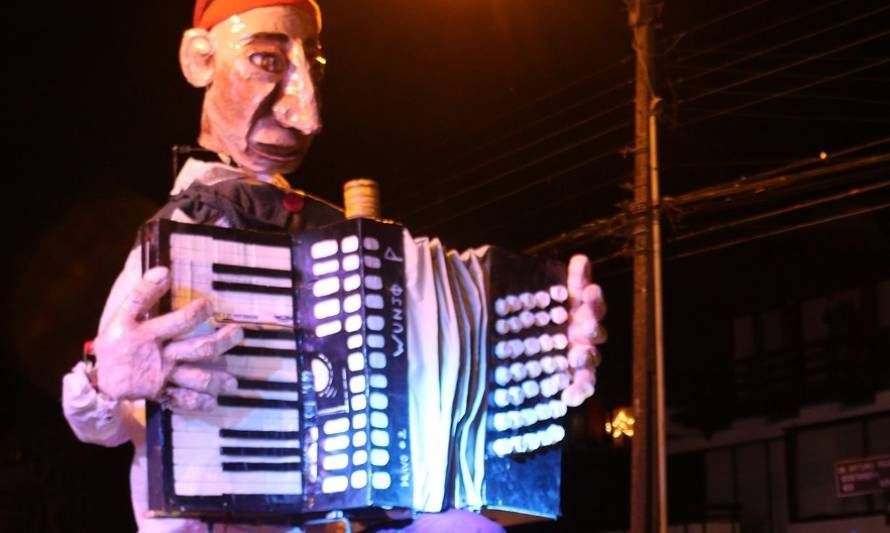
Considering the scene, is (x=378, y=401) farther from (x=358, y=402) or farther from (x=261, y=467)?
(x=261, y=467)

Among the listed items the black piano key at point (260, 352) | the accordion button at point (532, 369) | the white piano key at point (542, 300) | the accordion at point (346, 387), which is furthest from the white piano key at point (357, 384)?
the white piano key at point (542, 300)

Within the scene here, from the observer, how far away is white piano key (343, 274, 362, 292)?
4723mm

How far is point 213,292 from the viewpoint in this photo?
4.66m

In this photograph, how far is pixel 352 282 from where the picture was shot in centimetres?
473

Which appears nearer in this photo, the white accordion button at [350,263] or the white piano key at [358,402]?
the white piano key at [358,402]

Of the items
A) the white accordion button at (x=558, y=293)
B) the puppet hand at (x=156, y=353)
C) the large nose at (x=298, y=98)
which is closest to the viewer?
the puppet hand at (x=156, y=353)

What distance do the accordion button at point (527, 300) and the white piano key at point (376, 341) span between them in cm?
62

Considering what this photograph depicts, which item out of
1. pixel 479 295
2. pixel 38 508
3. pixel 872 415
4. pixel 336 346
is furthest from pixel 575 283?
pixel 872 415

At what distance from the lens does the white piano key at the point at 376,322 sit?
15.5ft

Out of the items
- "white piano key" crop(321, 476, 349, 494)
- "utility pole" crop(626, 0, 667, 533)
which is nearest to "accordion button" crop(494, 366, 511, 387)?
"white piano key" crop(321, 476, 349, 494)

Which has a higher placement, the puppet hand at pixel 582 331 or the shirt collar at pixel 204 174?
the shirt collar at pixel 204 174

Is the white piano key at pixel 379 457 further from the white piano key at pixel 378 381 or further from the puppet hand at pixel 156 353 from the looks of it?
the puppet hand at pixel 156 353

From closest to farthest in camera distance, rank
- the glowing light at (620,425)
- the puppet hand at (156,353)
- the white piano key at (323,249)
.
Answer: the puppet hand at (156,353) < the white piano key at (323,249) < the glowing light at (620,425)

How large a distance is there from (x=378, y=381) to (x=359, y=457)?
0.25 metres
